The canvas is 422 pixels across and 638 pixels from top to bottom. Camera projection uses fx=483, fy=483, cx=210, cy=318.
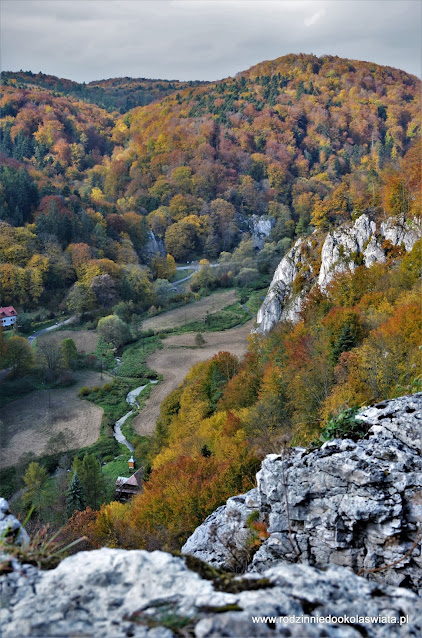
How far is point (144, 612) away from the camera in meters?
2.64

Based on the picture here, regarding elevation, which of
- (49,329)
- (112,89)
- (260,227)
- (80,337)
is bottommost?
(80,337)

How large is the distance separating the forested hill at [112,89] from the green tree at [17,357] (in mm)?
120839

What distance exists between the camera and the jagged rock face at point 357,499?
548 centimetres

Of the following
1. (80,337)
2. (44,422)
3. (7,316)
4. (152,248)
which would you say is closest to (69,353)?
(80,337)

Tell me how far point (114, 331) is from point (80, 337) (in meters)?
4.47

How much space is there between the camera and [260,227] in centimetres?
9600

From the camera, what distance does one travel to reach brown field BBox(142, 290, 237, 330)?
55938mm

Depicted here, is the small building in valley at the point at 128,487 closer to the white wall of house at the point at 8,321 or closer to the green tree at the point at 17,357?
the green tree at the point at 17,357

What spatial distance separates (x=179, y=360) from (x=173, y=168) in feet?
238

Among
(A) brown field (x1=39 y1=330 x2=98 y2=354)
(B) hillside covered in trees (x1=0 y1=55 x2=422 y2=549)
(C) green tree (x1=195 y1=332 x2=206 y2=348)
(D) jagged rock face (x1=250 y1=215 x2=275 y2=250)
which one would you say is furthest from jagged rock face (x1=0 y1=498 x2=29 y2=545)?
(D) jagged rock face (x1=250 y1=215 x2=275 y2=250)

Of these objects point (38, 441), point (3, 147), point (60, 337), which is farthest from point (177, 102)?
point (38, 441)

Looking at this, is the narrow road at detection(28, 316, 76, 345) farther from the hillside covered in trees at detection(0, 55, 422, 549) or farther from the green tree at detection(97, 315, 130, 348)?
the green tree at detection(97, 315, 130, 348)

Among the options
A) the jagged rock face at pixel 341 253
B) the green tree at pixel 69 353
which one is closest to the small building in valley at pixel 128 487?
the jagged rock face at pixel 341 253

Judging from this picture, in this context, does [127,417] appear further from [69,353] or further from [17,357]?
[17,357]
